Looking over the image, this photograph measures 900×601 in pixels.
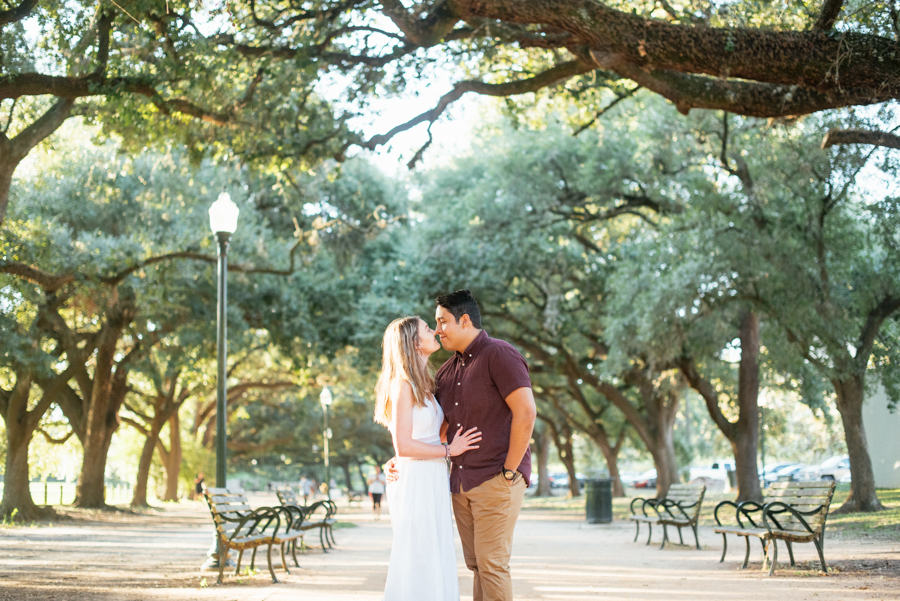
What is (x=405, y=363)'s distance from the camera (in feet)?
15.9

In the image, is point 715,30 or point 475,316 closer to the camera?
point 475,316

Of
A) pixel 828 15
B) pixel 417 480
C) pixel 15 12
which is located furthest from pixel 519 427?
pixel 15 12

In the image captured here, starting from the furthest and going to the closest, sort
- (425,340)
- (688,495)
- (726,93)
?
(688,495), (726,93), (425,340)

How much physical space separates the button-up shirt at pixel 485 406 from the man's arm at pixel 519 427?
5cm

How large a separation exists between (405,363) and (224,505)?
558cm

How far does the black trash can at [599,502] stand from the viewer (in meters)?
19.8

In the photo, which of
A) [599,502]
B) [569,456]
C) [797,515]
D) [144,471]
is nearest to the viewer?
[797,515]

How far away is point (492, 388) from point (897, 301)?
13526mm

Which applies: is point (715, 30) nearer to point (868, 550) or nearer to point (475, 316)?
point (475, 316)

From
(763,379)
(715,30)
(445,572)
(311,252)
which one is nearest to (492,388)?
(445,572)

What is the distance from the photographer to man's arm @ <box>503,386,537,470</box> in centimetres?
459

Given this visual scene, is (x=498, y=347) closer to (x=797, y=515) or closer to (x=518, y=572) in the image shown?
(x=797, y=515)

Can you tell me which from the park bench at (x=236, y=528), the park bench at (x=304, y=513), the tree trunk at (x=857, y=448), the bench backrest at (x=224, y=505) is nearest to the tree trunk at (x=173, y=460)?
the park bench at (x=304, y=513)

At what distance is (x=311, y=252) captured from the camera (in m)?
20.1
